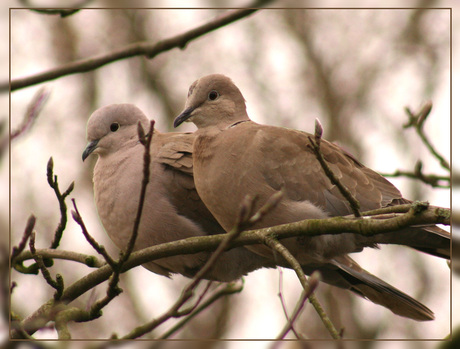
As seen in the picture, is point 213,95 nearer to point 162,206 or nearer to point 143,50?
point 162,206

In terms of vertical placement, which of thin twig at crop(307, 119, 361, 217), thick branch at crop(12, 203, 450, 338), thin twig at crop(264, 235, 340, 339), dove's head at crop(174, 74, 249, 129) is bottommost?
thin twig at crop(264, 235, 340, 339)

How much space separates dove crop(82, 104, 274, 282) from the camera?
11.4 ft

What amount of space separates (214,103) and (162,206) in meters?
0.60

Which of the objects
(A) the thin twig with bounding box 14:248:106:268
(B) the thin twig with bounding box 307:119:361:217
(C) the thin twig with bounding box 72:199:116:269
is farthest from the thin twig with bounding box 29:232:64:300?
(B) the thin twig with bounding box 307:119:361:217

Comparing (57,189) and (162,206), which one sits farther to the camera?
(162,206)

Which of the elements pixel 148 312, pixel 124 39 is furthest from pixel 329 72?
pixel 148 312

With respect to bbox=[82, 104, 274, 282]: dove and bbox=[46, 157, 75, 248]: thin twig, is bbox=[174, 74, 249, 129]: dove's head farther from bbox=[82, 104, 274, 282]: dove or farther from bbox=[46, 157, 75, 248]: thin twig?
bbox=[46, 157, 75, 248]: thin twig

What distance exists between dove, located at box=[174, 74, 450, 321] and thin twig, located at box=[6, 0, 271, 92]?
755 millimetres

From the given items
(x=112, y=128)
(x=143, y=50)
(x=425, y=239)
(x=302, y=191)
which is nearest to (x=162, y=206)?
(x=112, y=128)

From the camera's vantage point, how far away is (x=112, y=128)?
3.76m

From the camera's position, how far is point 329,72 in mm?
5465

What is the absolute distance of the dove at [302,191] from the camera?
9.51 feet

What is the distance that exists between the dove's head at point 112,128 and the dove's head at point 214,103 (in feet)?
1.71

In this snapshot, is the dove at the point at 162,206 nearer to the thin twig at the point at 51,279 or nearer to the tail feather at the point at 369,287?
the tail feather at the point at 369,287
